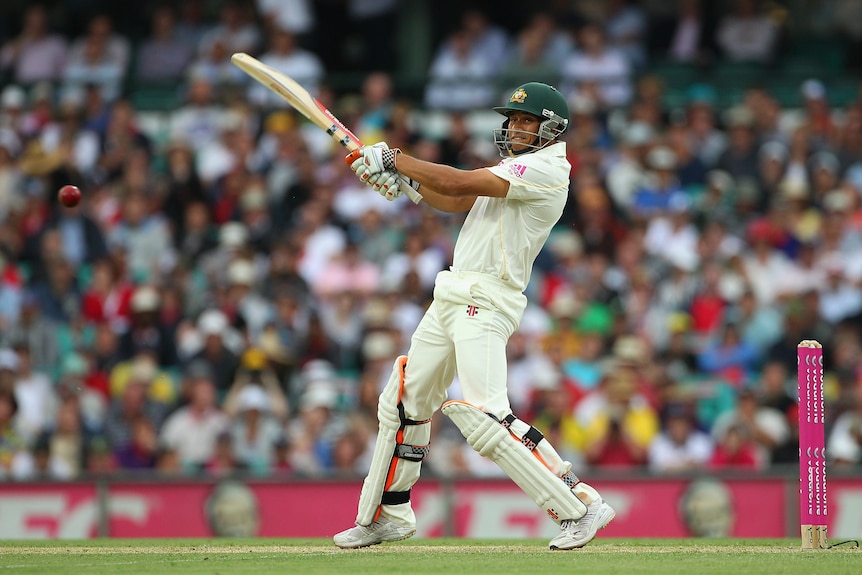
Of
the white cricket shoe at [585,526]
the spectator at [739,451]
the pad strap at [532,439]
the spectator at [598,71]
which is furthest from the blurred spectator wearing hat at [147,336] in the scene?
the white cricket shoe at [585,526]

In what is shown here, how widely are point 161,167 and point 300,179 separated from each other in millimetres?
1598

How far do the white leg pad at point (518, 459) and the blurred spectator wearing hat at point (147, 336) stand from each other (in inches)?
257

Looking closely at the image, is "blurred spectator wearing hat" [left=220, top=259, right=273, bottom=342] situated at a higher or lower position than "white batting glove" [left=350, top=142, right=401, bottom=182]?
lower

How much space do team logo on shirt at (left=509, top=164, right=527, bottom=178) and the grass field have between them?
1.93 metres

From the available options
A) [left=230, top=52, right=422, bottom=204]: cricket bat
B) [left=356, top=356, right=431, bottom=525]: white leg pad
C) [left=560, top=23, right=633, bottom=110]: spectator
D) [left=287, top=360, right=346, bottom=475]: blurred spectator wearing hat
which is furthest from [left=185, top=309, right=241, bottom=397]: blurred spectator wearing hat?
[left=356, top=356, right=431, bottom=525]: white leg pad

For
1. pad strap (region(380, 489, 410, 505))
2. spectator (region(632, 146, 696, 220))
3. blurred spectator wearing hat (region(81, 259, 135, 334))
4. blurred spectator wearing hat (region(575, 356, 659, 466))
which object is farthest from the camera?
spectator (region(632, 146, 696, 220))

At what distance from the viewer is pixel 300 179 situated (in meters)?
15.0

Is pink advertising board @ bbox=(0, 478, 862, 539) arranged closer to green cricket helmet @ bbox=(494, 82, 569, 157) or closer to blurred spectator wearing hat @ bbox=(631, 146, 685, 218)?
blurred spectator wearing hat @ bbox=(631, 146, 685, 218)

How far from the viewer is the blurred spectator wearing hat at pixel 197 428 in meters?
12.5

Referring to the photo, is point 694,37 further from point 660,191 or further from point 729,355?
point 729,355

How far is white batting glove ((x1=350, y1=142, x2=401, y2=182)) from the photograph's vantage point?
7625 millimetres

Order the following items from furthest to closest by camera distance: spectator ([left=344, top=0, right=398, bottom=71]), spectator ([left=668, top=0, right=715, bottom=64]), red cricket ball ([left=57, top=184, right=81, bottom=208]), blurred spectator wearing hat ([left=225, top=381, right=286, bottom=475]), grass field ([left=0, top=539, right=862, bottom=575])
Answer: spectator ([left=344, top=0, right=398, bottom=71]) < spectator ([left=668, top=0, right=715, bottom=64]) < blurred spectator wearing hat ([left=225, top=381, right=286, bottom=475]) < red cricket ball ([left=57, top=184, right=81, bottom=208]) < grass field ([left=0, top=539, right=862, bottom=575])

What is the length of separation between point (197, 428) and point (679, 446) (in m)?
4.00

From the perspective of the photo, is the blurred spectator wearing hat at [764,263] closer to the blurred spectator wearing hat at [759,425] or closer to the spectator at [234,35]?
the blurred spectator wearing hat at [759,425]
